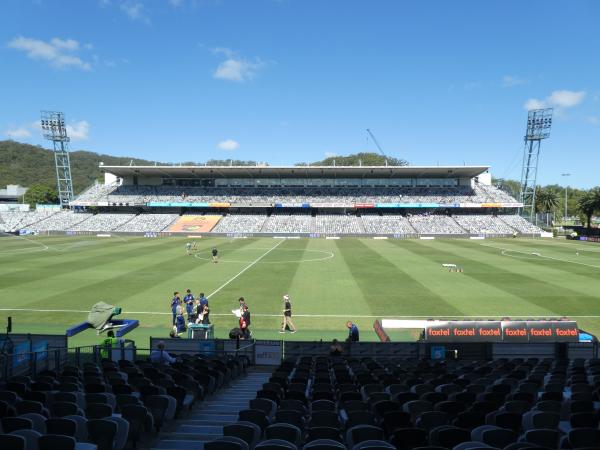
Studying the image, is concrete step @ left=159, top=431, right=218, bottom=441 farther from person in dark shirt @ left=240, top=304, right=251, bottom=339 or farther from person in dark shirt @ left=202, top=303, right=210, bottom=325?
person in dark shirt @ left=202, top=303, right=210, bottom=325

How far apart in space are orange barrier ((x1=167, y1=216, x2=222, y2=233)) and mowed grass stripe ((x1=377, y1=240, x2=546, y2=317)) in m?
47.1

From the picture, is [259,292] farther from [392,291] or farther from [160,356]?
[160,356]

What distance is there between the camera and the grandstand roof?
89.8m

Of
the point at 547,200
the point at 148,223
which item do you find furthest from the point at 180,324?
the point at 547,200

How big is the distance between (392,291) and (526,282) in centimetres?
1145

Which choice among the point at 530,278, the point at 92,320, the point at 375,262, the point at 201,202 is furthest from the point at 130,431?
the point at 201,202

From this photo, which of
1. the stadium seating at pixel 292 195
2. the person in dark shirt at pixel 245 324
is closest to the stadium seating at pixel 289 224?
the stadium seating at pixel 292 195

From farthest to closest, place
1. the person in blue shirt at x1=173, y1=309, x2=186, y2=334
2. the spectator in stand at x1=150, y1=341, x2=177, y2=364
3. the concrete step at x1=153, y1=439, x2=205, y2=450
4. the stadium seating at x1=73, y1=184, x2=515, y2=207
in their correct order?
1. the stadium seating at x1=73, y1=184, x2=515, y2=207
2. the person in blue shirt at x1=173, y1=309, x2=186, y2=334
3. the spectator in stand at x1=150, y1=341, x2=177, y2=364
4. the concrete step at x1=153, y1=439, x2=205, y2=450

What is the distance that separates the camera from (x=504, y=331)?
17.8m

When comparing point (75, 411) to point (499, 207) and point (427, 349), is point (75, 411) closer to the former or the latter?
point (427, 349)

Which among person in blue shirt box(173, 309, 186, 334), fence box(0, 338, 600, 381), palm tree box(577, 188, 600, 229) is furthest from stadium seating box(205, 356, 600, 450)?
palm tree box(577, 188, 600, 229)

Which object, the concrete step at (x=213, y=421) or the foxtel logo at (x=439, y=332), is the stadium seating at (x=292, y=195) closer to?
the foxtel logo at (x=439, y=332)

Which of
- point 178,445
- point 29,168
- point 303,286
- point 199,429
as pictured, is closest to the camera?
point 178,445

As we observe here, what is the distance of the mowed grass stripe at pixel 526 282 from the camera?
26.6 metres
